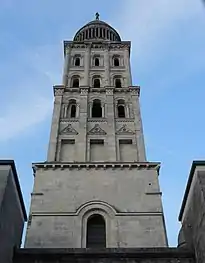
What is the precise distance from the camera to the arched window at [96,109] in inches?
1081

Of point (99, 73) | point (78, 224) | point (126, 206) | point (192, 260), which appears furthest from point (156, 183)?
point (99, 73)

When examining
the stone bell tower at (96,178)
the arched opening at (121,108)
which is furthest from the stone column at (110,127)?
the arched opening at (121,108)

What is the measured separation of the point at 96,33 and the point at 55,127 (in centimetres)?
1552

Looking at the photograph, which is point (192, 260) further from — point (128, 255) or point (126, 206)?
point (126, 206)

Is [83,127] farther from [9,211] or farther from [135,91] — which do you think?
[9,211]

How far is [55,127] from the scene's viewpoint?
2522 centimetres

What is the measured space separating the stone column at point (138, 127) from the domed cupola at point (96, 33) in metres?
10.4

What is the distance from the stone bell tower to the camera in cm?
1911

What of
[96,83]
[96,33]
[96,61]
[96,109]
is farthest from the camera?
[96,33]

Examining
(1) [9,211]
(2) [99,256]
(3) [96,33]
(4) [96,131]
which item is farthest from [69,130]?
(3) [96,33]

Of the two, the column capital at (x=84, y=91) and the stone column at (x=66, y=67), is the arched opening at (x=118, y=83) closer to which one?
the column capital at (x=84, y=91)

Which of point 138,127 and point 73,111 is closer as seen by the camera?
point 138,127

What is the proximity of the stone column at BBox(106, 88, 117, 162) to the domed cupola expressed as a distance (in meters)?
10.2

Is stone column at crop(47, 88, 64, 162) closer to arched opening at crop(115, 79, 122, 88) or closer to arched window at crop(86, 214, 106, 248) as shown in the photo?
arched opening at crop(115, 79, 122, 88)
